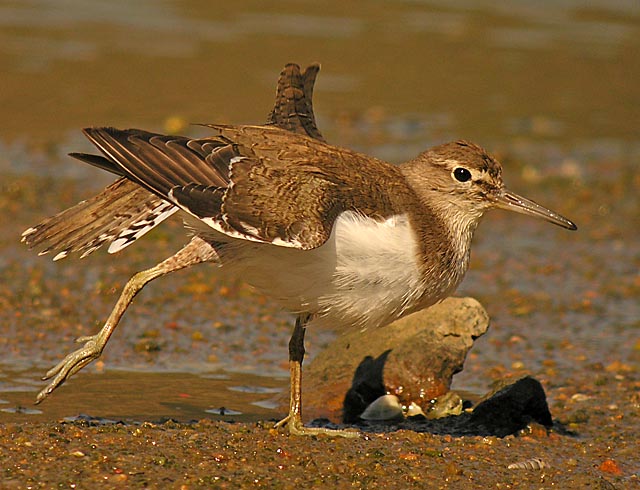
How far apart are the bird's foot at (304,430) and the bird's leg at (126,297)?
0.97 metres

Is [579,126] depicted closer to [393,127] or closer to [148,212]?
[393,127]

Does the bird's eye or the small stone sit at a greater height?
the bird's eye

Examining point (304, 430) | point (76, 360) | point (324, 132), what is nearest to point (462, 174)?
point (304, 430)

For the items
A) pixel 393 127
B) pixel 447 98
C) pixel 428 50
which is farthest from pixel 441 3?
pixel 393 127

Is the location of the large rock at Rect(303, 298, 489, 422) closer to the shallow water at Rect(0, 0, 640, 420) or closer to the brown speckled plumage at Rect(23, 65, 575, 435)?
the shallow water at Rect(0, 0, 640, 420)

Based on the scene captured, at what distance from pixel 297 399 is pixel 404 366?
967 millimetres

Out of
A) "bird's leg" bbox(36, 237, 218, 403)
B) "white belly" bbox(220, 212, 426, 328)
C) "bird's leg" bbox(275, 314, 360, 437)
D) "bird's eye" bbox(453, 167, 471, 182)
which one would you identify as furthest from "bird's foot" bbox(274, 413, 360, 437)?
"bird's eye" bbox(453, 167, 471, 182)

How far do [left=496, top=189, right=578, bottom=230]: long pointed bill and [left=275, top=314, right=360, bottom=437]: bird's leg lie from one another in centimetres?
127

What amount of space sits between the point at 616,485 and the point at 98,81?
10.8 m

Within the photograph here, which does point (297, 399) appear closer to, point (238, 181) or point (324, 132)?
point (238, 181)

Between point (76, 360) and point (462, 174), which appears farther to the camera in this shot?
point (462, 174)

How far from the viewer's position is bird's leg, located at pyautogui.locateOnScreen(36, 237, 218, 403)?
6320mm

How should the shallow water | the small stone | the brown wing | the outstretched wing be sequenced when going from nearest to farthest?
the outstretched wing, the brown wing, the small stone, the shallow water

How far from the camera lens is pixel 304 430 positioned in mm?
6465
